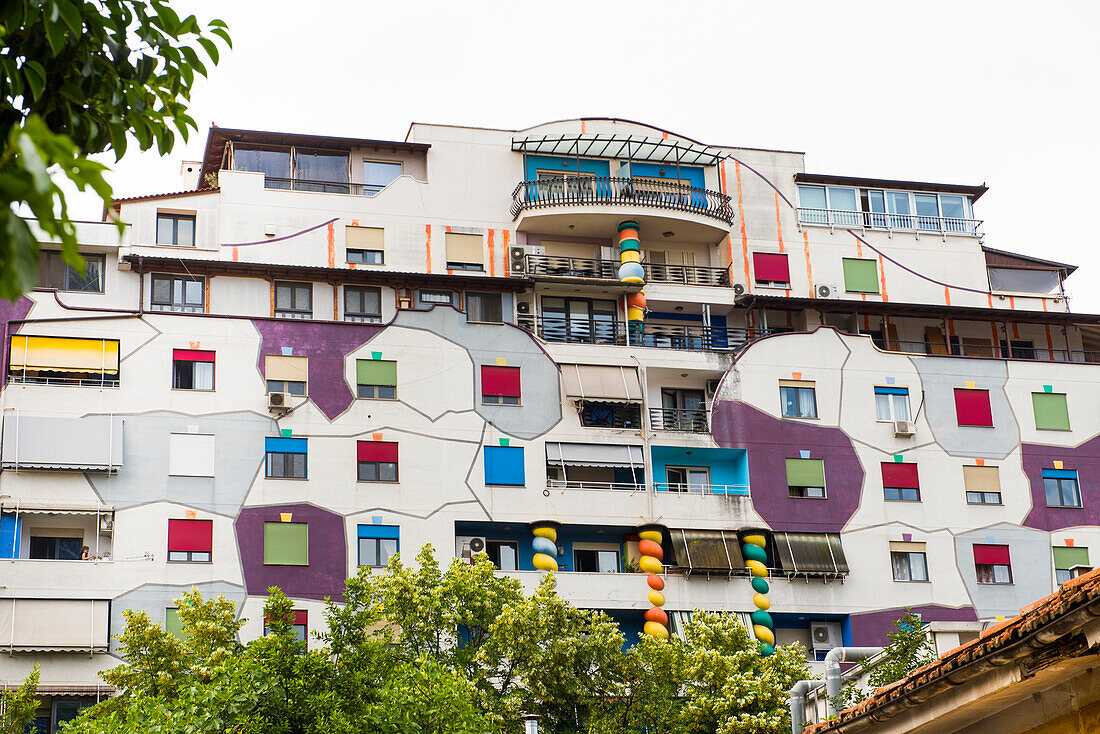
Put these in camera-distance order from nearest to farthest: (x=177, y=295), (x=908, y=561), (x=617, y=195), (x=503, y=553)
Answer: (x=503, y=553) → (x=177, y=295) → (x=908, y=561) → (x=617, y=195)

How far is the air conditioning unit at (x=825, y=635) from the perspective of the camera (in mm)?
44219

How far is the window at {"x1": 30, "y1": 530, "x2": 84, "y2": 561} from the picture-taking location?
40.2 m

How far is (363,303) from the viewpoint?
46062 mm

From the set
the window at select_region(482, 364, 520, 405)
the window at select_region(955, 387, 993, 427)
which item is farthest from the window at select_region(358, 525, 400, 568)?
the window at select_region(955, 387, 993, 427)

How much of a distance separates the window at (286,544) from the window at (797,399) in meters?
15.6

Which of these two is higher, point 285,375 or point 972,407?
point 285,375

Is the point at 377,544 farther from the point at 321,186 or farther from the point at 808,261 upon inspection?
the point at 808,261

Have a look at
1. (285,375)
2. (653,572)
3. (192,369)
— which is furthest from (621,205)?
(192,369)

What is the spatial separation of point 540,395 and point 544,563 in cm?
543

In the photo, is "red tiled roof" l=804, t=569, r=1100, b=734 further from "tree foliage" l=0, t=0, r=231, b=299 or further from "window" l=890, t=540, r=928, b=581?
"window" l=890, t=540, r=928, b=581

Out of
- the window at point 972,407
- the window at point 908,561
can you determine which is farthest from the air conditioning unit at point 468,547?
the window at point 972,407

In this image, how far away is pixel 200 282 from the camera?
147 feet

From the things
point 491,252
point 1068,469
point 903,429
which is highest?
point 491,252

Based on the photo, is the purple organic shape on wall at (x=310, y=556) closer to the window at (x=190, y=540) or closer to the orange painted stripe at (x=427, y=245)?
the window at (x=190, y=540)
